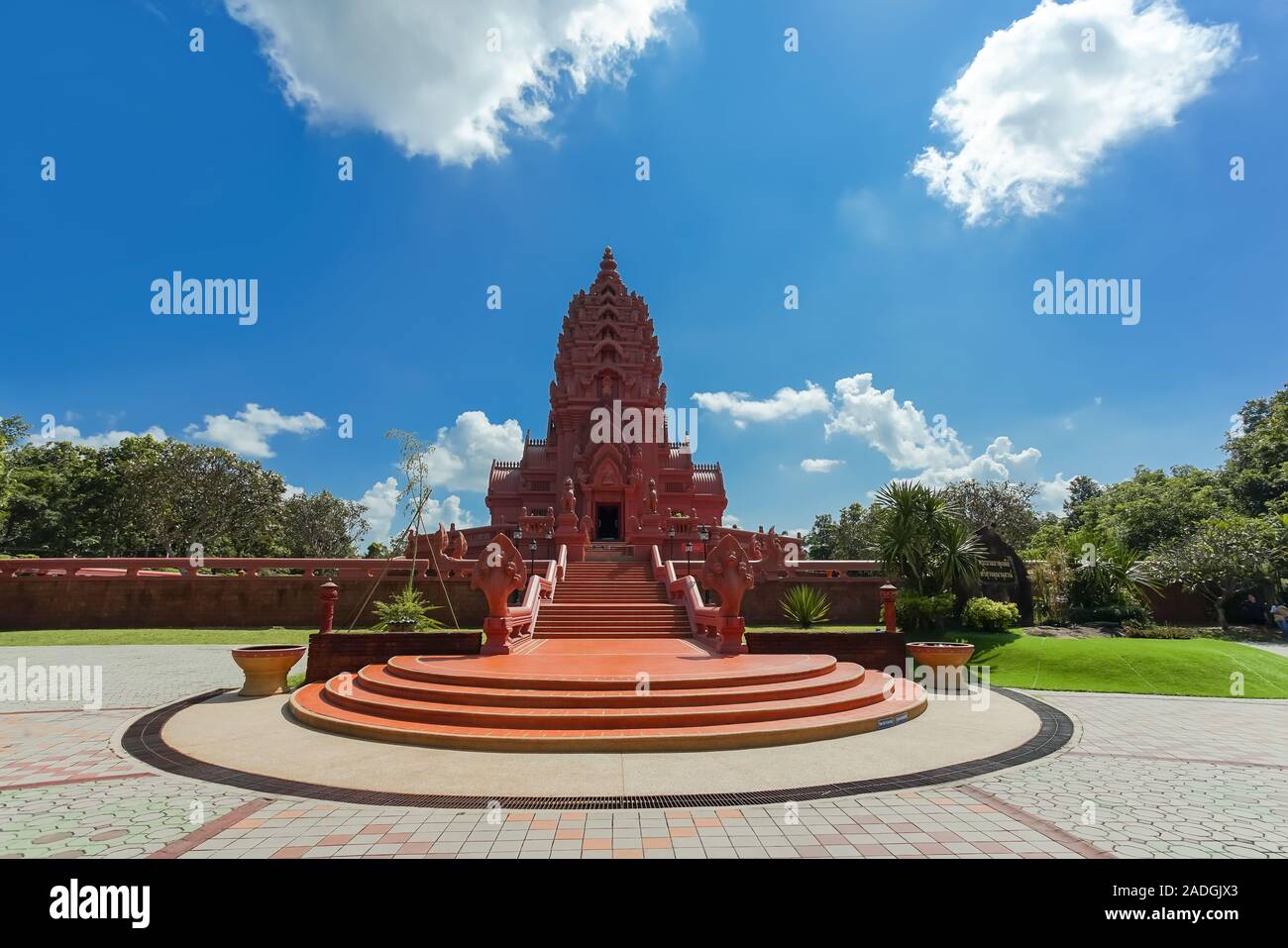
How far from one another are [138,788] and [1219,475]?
170 feet

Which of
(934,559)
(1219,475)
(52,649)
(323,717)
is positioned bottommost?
(52,649)

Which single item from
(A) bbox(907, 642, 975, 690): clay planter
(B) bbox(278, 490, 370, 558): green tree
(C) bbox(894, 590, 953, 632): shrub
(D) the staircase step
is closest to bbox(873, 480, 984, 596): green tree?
(C) bbox(894, 590, 953, 632): shrub

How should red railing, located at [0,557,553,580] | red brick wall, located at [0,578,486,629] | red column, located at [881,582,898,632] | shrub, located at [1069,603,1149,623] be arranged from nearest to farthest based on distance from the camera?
red column, located at [881,582,898,632]
shrub, located at [1069,603,1149,623]
red railing, located at [0,557,553,580]
red brick wall, located at [0,578,486,629]

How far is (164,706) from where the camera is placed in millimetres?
9891

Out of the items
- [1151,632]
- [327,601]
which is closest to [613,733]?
[327,601]

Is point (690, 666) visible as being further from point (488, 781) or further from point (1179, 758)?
point (1179, 758)

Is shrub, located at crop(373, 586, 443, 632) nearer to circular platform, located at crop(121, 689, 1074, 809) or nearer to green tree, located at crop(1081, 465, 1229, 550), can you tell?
circular platform, located at crop(121, 689, 1074, 809)

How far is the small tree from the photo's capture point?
72.2 feet

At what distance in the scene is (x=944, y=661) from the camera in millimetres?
11906

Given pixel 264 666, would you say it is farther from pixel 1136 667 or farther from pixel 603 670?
pixel 1136 667

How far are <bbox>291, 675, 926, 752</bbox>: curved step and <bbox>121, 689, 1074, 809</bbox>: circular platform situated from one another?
127 millimetres

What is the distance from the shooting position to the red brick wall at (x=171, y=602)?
21.1 metres

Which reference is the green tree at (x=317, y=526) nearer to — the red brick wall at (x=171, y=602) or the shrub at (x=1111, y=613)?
the red brick wall at (x=171, y=602)

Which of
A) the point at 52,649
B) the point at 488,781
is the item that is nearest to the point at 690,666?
the point at 488,781
